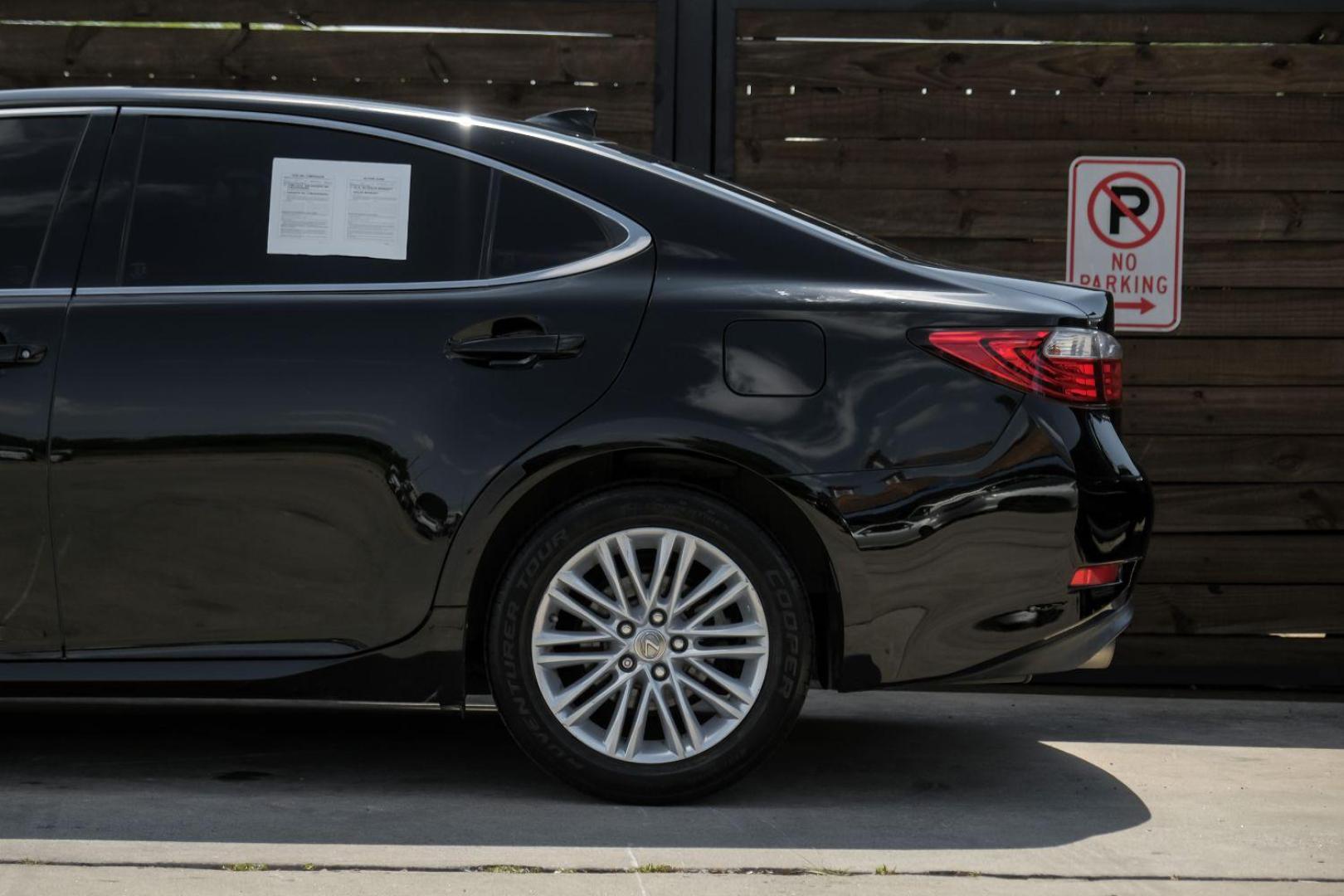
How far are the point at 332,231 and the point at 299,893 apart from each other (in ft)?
5.26

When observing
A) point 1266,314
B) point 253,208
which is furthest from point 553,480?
point 1266,314

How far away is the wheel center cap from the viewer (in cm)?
425

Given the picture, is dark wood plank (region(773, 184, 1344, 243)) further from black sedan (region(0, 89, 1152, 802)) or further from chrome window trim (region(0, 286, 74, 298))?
chrome window trim (region(0, 286, 74, 298))

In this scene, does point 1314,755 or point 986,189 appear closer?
point 1314,755

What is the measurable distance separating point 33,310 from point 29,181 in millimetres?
366

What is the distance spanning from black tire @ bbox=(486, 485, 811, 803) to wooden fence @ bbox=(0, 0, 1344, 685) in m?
2.50

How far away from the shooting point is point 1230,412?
650 cm

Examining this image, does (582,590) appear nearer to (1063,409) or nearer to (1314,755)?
(1063,409)

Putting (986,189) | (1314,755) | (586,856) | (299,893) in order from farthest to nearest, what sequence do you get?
(986,189) < (1314,755) < (586,856) < (299,893)

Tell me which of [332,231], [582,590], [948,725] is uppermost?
[332,231]

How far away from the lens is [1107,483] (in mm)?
4293

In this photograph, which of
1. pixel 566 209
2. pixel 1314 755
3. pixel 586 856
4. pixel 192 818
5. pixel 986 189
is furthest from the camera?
pixel 986 189

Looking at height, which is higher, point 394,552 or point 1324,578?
point 394,552

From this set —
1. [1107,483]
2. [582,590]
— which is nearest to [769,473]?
[582,590]
